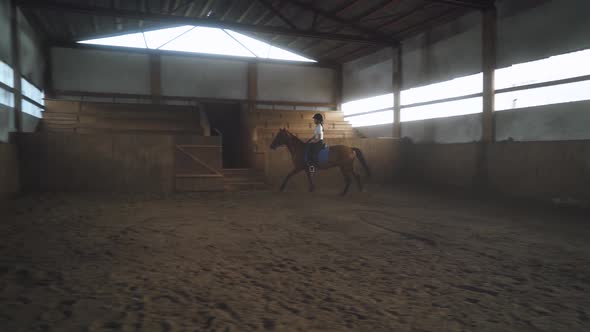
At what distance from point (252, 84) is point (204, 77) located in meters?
2.15

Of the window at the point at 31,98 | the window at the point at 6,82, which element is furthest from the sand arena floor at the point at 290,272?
the window at the point at 31,98

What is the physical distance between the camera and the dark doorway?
14.4 m

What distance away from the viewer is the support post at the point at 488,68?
1026 centimetres

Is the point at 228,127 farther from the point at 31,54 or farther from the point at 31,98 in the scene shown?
the point at 31,54

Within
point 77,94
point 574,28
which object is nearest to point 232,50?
point 77,94

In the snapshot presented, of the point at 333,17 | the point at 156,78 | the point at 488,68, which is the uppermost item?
the point at 333,17

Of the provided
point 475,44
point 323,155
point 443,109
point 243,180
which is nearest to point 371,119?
point 443,109

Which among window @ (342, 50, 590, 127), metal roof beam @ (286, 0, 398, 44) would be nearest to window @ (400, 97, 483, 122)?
window @ (342, 50, 590, 127)

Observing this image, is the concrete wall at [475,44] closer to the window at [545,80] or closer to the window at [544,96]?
the window at [545,80]

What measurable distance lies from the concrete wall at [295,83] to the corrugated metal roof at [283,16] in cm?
248

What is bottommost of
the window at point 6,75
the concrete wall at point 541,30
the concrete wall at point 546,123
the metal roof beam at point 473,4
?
the concrete wall at point 546,123

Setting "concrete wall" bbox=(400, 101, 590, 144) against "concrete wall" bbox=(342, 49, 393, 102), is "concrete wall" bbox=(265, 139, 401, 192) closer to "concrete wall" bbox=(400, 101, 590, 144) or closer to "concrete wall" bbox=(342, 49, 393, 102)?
"concrete wall" bbox=(400, 101, 590, 144)

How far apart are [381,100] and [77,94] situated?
12.4 metres

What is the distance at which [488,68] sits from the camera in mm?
10297
